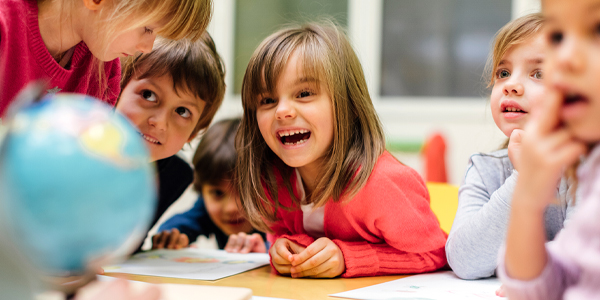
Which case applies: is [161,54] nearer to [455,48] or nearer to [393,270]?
[393,270]

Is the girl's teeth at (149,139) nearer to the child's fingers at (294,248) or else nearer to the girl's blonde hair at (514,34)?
the child's fingers at (294,248)

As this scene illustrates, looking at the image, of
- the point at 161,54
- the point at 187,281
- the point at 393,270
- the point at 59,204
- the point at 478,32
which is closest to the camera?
the point at 59,204

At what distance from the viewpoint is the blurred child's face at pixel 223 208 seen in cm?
164

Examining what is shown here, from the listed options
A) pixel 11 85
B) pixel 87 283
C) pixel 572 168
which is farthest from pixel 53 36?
pixel 572 168

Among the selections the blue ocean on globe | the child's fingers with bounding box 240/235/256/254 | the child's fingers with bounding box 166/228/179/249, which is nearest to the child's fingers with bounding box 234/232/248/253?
the child's fingers with bounding box 240/235/256/254

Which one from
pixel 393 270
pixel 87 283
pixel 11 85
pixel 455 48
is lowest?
pixel 393 270

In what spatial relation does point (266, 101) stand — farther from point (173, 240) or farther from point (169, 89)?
point (173, 240)

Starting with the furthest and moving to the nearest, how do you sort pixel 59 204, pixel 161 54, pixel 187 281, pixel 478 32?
pixel 478 32
pixel 161 54
pixel 187 281
pixel 59 204

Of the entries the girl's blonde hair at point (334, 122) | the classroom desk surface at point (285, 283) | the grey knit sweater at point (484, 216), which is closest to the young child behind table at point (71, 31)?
the girl's blonde hair at point (334, 122)

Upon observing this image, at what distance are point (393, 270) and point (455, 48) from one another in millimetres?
2185

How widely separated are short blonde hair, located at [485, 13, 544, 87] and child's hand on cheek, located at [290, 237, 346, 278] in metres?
0.46

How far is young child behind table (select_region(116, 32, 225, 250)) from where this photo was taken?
3.73ft

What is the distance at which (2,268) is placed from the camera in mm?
363

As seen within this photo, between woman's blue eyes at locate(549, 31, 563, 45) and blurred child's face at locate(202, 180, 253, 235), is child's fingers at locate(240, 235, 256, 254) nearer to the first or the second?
blurred child's face at locate(202, 180, 253, 235)
